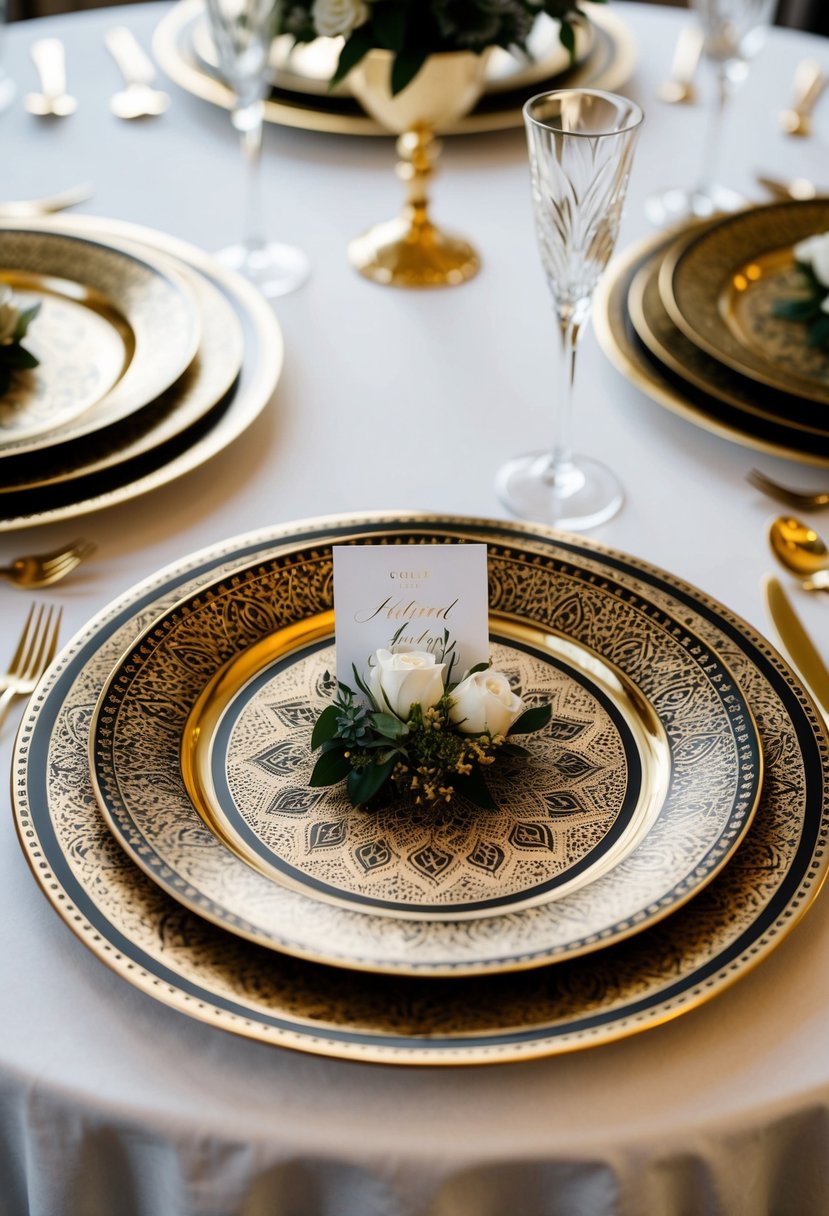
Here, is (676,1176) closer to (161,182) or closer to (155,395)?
(155,395)

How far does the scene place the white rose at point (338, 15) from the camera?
Answer: 42.1 inches

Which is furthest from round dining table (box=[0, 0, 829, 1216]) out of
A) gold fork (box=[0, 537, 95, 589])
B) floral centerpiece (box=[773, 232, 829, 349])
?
floral centerpiece (box=[773, 232, 829, 349])

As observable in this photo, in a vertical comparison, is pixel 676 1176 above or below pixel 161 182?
→ below

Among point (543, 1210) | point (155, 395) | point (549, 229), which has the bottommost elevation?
point (543, 1210)

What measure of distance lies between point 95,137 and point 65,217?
0.88 ft

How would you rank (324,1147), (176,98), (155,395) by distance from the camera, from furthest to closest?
(176,98) < (155,395) < (324,1147)

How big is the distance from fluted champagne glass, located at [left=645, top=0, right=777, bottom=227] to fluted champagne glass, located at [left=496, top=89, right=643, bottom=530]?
0.47 m

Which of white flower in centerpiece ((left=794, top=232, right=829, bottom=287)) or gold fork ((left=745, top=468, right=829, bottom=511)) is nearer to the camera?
gold fork ((left=745, top=468, right=829, bottom=511))

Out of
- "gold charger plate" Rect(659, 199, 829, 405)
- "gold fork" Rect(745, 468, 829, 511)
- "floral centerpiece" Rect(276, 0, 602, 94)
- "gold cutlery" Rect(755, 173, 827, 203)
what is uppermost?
"floral centerpiece" Rect(276, 0, 602, 94)

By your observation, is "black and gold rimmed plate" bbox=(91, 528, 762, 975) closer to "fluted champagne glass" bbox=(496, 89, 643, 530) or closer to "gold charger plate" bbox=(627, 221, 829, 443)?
"fluted champagne glass" bbox=(496, 89, 643, 530)

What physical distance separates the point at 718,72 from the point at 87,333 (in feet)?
2.37

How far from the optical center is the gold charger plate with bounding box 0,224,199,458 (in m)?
0.95

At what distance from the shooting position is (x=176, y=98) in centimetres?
152

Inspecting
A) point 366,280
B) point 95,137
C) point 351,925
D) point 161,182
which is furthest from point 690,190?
point 351,925
